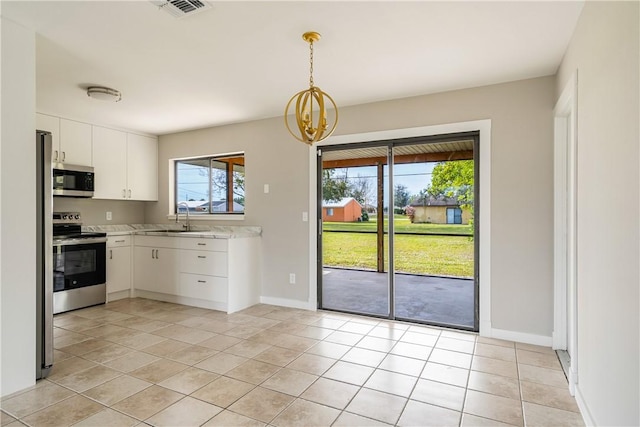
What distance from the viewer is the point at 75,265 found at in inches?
166

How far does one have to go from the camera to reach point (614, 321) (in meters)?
1.52

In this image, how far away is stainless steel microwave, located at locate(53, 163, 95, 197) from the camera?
4211 millimetres

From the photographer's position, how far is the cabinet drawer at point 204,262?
4.08 metres

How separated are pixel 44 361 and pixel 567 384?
137 inches

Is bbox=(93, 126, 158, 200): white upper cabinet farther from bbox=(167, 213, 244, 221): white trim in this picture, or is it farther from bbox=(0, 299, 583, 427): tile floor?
bbox=(0, 299, 583, 427): tile floor

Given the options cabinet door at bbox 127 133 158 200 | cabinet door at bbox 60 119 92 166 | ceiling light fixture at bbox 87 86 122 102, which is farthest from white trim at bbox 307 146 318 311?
cabinet door at bbox 60 119 92 166

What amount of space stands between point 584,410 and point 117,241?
4975 millimetres

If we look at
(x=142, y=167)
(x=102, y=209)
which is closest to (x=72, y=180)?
(x=102, y=209)

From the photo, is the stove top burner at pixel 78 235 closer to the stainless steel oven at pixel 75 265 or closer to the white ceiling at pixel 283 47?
the stainless steel oven at pixel 75 265

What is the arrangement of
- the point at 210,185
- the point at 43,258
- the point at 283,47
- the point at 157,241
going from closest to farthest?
the point at 43,258 → the point at 283,47 → the point at 157,241 → the point at 210,185

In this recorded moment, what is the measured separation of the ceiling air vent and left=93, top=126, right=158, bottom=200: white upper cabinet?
10.7ft

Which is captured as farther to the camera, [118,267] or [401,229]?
[118,267]

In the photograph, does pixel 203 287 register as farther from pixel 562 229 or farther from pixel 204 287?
pixel 562 229

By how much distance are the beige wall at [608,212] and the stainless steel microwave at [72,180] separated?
16.4ft
